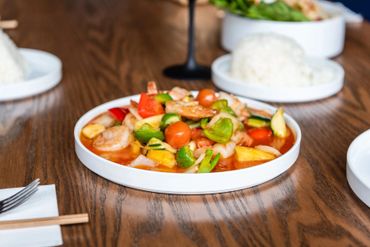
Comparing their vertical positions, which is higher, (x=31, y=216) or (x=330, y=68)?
(x=31, y=216)

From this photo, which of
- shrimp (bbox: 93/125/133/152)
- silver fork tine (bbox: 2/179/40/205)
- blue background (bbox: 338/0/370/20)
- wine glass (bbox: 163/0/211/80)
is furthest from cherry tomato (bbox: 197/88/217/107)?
blue background (bbox: 338/0/370/20)

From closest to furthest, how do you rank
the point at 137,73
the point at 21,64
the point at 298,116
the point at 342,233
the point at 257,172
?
the point at 342,233, the point at 257,172, the point at 298,116, the point at 21,64, the point at 137,73

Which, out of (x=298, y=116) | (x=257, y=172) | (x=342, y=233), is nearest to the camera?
(x=342, y=233)

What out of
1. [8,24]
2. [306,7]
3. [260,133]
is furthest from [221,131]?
[8,24]

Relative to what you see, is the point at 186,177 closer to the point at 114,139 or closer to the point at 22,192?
the point at 114,139

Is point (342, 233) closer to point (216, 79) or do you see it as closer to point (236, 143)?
point (236, 143)

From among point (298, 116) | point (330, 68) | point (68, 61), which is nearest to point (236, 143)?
point (298, 116)

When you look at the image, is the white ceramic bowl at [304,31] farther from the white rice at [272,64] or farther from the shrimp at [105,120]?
the shrimp at [105,120]

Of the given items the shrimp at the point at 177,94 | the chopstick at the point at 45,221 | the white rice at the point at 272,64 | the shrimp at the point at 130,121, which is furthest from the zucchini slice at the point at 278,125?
the chopstick at the point at 45,221
